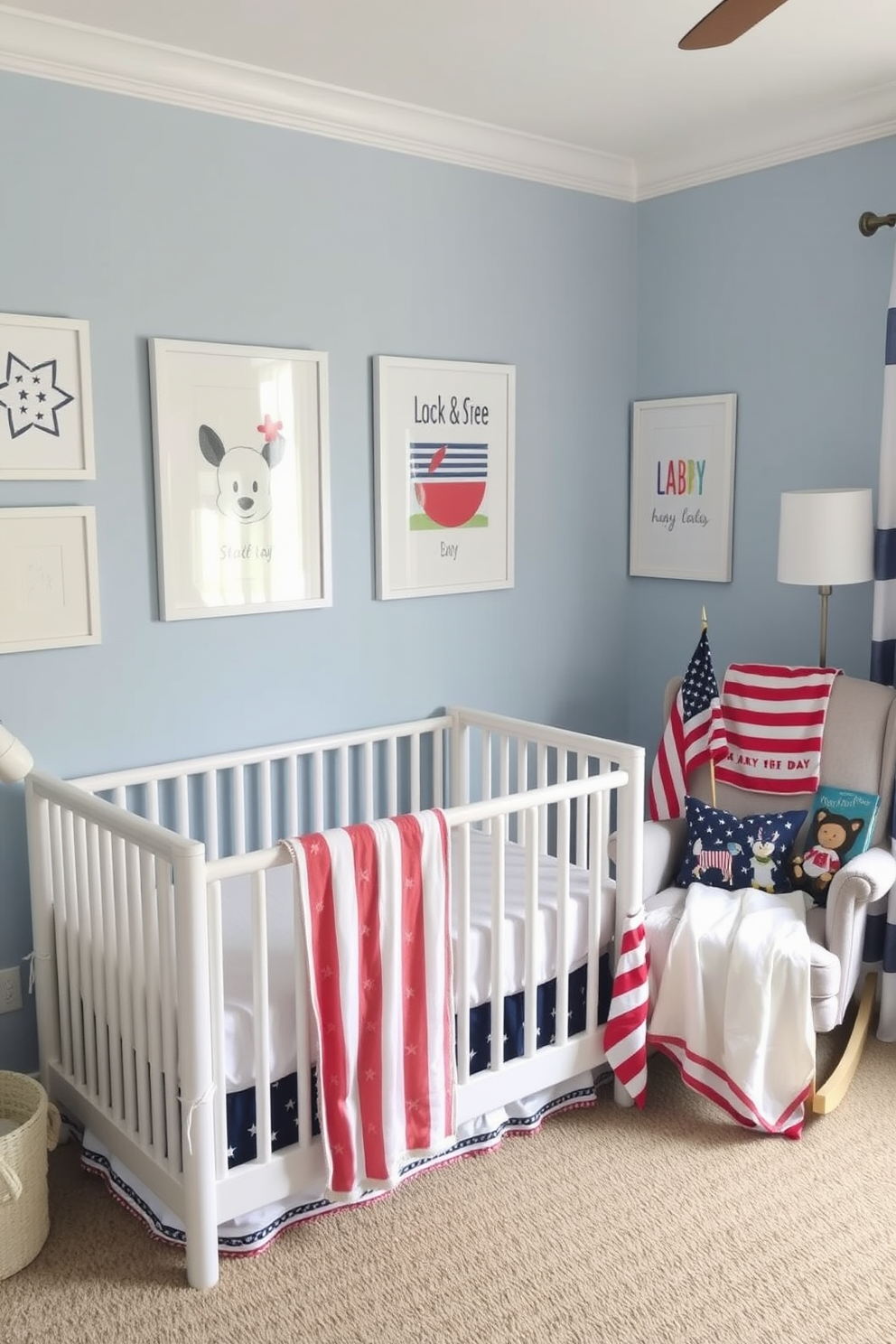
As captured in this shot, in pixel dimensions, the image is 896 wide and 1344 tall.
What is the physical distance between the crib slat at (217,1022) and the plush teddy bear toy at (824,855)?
153 centimetres

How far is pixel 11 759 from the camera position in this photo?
2.20 metres

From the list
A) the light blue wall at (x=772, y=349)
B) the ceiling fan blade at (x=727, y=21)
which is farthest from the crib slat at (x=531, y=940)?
the ceiling fan blade at (x=727, y=21)

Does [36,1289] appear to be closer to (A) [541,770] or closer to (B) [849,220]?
(A) [541,770]

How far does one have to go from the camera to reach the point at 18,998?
8.68 ft

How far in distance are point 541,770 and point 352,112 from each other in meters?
1.67

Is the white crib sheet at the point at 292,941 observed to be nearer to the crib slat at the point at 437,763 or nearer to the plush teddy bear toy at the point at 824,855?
the crib slat at the point at 437,763

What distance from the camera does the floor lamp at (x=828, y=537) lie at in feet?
9.53

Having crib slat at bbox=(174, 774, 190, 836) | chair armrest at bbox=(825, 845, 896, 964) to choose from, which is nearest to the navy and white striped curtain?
chair armrest at bbox=(825, 845, 896, 964)

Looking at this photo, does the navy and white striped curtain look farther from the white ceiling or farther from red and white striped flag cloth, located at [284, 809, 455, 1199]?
red and white striped flag cloth, located at [284, 809, 455, 1199]

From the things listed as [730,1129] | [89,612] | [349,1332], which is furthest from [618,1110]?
[89,612]

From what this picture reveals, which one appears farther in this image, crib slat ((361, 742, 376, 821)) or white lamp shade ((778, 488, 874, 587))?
crib slat ((361, 742, 376, 821))

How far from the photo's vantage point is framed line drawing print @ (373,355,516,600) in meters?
3.09

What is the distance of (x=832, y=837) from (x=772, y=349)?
1.38 m

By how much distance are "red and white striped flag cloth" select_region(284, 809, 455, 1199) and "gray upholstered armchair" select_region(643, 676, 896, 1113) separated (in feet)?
2.16
